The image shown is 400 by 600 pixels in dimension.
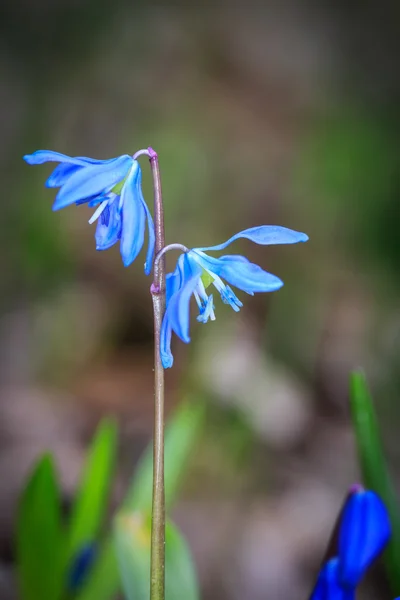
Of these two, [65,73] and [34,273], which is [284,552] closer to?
[34,273]

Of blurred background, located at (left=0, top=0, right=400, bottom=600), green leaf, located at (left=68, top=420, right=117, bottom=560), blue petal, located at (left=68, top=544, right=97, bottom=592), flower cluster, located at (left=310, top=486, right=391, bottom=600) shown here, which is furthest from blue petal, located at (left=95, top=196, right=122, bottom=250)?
blurred background, located at (left=0, top=0, right=400, bottom=600)

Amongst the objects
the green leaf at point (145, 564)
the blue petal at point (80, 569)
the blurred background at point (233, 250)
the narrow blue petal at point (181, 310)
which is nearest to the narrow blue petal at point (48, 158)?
the narrow blue petal at point (181, 310)

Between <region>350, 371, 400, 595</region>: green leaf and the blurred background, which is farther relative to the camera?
the blurred background

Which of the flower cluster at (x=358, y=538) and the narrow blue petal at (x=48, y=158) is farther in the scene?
the flower cluster at (x=358, y=538)

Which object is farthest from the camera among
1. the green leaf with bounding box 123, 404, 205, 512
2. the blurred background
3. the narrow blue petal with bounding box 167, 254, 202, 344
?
the blurred background

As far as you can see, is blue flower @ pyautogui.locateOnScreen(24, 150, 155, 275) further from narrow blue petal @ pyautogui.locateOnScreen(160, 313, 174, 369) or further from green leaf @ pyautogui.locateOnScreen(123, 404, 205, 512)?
green leaf @ pyautogui.locateOnScreen(123, 404, 205, 512)

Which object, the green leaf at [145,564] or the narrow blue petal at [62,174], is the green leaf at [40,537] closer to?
the green leaf at [145,564]

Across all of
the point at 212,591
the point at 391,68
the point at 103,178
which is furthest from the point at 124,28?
the point at 103,178
